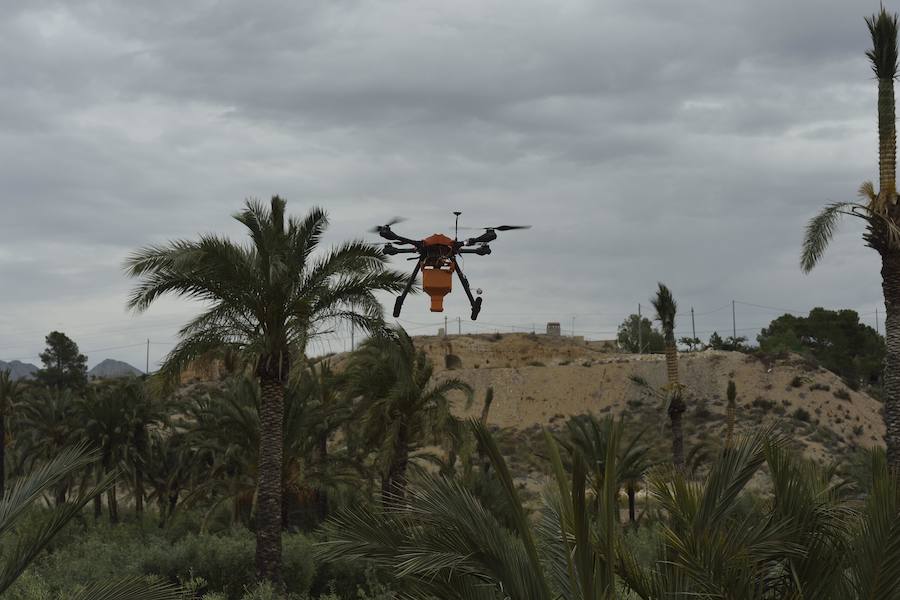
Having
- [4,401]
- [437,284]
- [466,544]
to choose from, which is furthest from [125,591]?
[4,401]

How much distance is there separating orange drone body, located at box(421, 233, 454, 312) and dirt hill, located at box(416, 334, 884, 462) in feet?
176

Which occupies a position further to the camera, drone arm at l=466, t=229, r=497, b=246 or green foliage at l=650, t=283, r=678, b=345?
green foliage at l=650, t=283, r=678, b=345

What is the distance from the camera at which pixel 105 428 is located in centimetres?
4019

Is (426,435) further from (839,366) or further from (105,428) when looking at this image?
(839,366)

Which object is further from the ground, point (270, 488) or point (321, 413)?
point (321, 413)

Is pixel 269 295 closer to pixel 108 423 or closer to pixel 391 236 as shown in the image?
pixel 391 236

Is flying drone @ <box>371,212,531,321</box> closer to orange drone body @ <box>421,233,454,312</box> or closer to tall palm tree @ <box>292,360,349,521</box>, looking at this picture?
orange drone body @ <box>421,233,454,312</box>

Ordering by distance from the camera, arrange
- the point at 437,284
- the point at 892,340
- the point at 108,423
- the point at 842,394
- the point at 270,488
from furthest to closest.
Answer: the point at 842,394 → the point at 108,423 → the point at 270,488 → the point at 892,340 → the point at 437,284

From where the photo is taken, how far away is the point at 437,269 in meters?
16.9

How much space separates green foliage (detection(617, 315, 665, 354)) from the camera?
116 metres

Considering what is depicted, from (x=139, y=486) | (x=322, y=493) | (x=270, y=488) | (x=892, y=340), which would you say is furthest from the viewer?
(x=139, y=486)

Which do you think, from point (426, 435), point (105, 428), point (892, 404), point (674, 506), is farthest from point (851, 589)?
point (105, 428)

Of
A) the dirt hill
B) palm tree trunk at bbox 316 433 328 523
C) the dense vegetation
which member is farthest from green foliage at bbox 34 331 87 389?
palm tree trunk at bbox 316 433 328 523

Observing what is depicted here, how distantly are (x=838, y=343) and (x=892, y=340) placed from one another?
8266 centimetres
